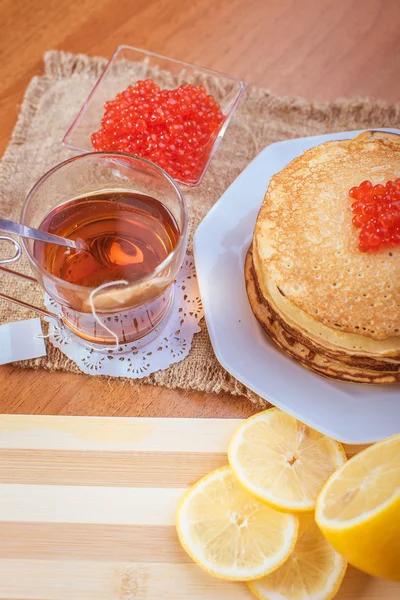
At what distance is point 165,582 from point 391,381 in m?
0.73

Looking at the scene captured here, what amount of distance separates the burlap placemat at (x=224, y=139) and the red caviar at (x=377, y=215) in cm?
59

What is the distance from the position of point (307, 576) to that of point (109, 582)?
1.49ft

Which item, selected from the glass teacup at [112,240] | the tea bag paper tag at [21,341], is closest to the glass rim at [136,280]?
the glass teacup at [112,240]

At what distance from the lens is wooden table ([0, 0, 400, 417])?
233cm

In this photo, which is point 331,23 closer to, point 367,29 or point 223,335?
point 367,29

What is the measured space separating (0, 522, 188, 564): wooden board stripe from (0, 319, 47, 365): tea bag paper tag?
0.46m

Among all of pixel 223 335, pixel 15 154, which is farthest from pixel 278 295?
pixel 15 154

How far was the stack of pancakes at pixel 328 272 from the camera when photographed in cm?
156

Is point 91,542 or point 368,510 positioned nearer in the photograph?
point 368,510

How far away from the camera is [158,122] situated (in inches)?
80.0

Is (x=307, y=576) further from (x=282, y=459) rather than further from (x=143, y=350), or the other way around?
(x=143, y=350)

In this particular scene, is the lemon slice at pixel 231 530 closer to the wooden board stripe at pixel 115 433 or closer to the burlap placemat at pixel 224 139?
the wooden board stripe at pixel 115 433

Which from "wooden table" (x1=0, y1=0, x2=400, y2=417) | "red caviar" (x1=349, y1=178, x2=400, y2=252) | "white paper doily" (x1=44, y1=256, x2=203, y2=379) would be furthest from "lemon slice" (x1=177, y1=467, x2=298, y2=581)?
"wooden table" (x1=0, y1=0, x2=400, y2=417)

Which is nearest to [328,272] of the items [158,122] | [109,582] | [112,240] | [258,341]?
[258,341]
